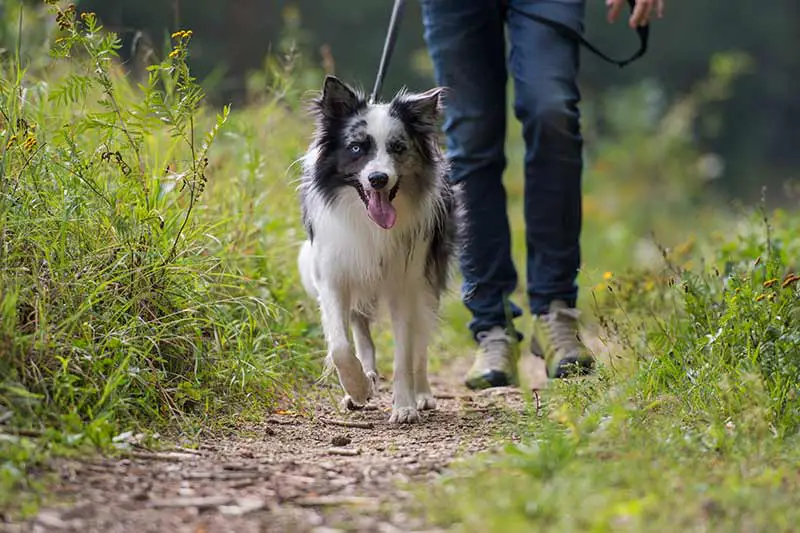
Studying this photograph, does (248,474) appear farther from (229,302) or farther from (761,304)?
(761,304)

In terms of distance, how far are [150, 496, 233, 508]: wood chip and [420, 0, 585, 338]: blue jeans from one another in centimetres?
192

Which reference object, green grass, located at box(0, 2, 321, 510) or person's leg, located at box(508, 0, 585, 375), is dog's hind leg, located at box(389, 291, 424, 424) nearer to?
green grass, located at box(0, 2, 321, 510)

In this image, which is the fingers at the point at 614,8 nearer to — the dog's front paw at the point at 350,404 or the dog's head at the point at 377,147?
the dog's head at the point at 377,147

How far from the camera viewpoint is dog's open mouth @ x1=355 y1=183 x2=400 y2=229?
3.66 meters

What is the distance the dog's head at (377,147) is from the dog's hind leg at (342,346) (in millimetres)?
316

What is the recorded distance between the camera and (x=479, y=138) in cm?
428

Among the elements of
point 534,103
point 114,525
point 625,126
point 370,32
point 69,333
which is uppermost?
point 370,32

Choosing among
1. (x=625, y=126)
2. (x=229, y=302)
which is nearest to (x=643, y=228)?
(x=625, y=126)

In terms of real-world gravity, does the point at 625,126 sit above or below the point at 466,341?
above

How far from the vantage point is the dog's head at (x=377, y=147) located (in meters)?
3.67

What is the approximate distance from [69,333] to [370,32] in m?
10.4

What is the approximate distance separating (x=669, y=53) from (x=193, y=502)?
16524 millimetres

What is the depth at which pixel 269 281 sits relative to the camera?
4520mm

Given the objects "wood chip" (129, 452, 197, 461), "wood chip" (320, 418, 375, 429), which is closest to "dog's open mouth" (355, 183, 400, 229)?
"wood chip" (320, 418, 375, 429)
